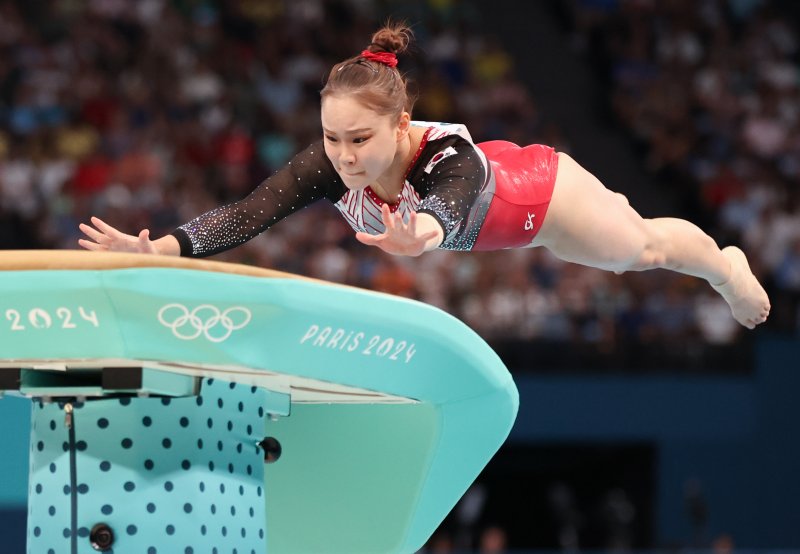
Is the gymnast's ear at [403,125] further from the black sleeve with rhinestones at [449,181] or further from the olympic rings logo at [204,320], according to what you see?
the olympic rings logo at [204,320]

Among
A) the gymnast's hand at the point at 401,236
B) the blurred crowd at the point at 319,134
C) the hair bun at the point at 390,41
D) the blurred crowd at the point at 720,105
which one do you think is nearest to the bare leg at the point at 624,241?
the hair bun at the point at 390,41

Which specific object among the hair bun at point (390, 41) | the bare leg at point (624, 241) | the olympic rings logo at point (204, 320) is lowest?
the olympic rings logo at point (204, 320)

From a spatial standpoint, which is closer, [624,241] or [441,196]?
[441,196]

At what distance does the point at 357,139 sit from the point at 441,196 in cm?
26

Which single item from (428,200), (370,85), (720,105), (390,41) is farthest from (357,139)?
(720,105)

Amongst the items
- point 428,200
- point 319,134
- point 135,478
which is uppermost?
point 319,134

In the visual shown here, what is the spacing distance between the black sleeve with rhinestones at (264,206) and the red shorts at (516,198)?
45 centimetres

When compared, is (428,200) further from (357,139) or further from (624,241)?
(624,241)

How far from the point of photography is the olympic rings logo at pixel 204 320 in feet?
7.01

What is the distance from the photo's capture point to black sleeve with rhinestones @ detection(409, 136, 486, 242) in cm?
289

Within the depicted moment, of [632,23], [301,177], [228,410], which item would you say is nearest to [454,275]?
[632,23]

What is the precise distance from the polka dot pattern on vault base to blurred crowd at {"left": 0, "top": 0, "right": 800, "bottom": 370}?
5.86 meters

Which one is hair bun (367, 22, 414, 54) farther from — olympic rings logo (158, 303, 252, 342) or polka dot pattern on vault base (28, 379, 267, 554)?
olympic rings logo (158, 303, 252, 342)

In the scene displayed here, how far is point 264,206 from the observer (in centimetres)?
325
